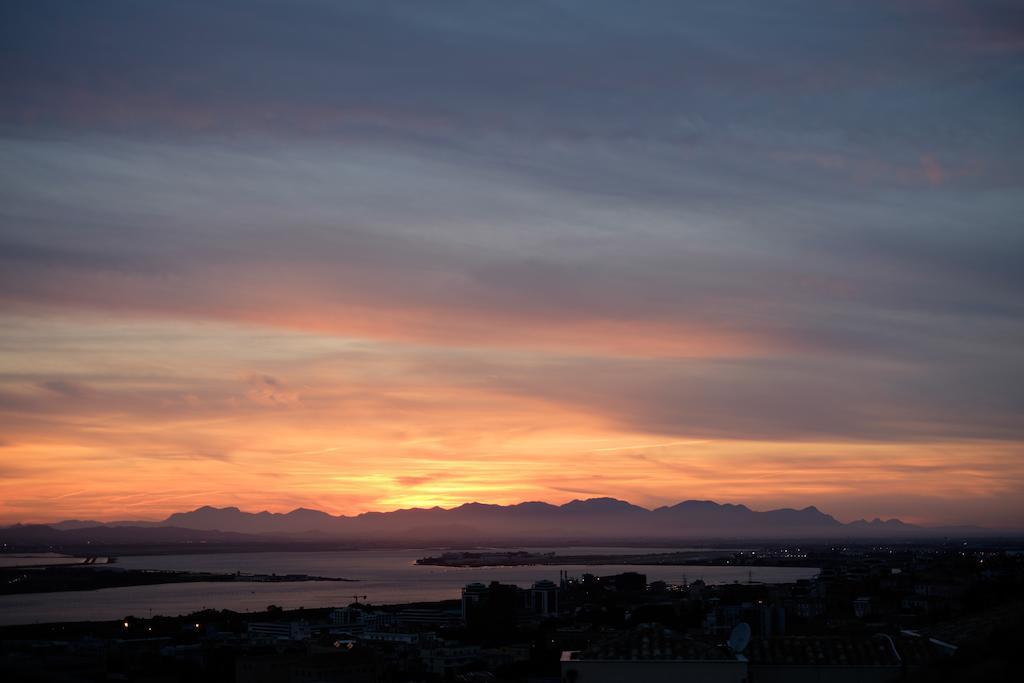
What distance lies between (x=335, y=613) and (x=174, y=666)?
63.7 feet

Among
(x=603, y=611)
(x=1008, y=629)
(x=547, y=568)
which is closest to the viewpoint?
(x=1008, y=629)

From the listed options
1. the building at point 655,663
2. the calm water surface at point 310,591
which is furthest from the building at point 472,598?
the building at point 655,663

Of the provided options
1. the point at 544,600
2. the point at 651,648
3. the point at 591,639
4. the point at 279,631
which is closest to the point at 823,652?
the point at 651,648

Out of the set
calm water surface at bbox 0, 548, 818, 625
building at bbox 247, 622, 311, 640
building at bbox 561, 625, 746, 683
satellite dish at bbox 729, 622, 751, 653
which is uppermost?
satellite dish at bbox 729, 622, 751, 653

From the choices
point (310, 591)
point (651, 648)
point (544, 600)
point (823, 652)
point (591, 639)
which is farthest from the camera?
point (310, 591)

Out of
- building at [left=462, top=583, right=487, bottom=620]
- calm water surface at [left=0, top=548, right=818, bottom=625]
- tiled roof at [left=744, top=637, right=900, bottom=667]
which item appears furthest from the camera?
calm water surface at [left=0, top=548, right=818, bottom=625]

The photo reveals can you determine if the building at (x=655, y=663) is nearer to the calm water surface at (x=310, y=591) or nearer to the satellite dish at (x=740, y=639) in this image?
the satellite dish at (x=740, y=639)

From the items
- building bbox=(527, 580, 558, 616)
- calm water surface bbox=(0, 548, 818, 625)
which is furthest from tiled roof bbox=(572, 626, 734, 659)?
calm water surface bbox=(0, 548, 818, 625)

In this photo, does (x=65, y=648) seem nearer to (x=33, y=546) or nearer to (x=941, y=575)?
(x=941, y=575)

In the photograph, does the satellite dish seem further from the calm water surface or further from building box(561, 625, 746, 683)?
the calm water surface

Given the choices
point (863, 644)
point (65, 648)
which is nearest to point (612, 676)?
point (863, 644)

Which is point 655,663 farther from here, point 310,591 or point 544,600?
point 310,591

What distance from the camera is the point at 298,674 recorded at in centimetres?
2384

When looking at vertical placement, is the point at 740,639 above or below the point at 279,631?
above
